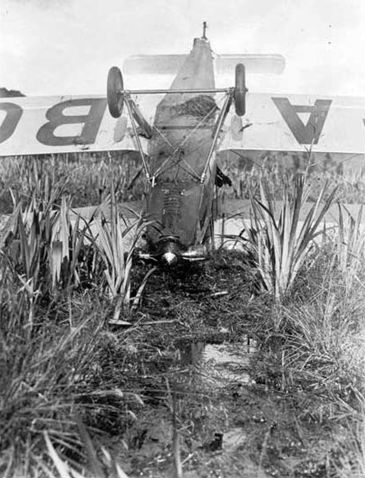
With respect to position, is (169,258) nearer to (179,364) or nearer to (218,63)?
(179,364)

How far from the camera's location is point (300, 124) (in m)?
9.60

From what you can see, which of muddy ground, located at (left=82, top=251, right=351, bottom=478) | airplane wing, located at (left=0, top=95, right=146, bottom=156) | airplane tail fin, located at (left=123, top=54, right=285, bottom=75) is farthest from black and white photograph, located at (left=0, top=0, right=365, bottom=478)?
airplane tail fin, located at (left=123, top=54, right=285, bottom=75)

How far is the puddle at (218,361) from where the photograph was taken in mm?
2495

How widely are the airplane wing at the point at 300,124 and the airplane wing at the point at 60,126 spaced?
2.22m

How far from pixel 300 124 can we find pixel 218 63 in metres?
2.49

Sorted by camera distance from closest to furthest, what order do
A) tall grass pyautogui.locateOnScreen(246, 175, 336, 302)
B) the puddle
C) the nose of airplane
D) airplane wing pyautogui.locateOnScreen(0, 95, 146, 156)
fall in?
the puddle
tall grass pyautogui.locateOnScreen(246, 175, 336, 302)
the nose of airplane
airplane wing pyautogui.locateOnScreen(0, 95, 146, 156)

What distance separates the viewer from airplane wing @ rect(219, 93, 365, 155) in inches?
374

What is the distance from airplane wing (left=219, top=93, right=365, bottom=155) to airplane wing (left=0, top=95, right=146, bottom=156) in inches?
87.3

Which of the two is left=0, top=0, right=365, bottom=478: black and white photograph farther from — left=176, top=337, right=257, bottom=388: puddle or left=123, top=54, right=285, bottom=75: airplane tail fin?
left=123, top=54, right=285, bottom=75: airplane tail fin

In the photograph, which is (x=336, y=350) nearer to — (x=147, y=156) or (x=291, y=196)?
(x=291, y=196)

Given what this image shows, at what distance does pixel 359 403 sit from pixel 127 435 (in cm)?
103

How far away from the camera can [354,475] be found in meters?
1.53

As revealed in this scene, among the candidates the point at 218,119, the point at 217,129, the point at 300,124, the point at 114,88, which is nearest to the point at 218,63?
the point at 300,124

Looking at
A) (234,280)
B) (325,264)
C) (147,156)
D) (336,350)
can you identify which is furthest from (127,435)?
(147,156)
